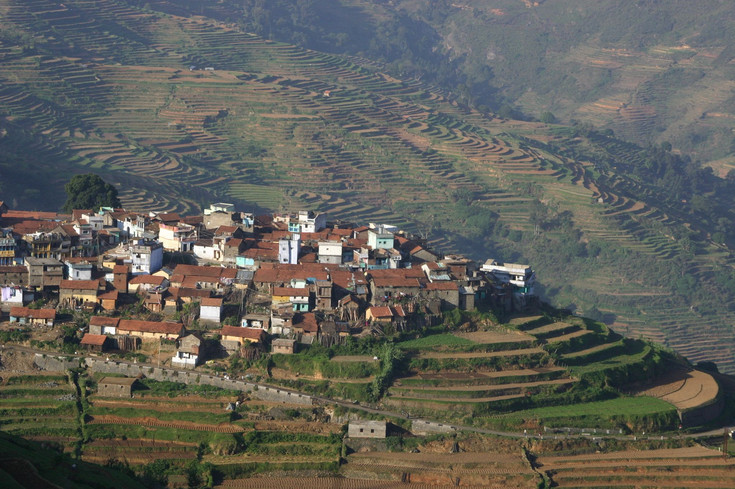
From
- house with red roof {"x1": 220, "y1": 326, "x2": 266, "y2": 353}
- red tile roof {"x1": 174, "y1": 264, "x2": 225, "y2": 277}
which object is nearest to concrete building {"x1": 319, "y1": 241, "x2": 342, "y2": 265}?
red tile roof {"x1": 174, "y1": 264, "x2": 225, "y2": 277}

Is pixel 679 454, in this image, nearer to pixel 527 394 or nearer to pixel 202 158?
pixel 527 394

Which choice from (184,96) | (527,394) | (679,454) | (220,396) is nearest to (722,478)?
(679,454)

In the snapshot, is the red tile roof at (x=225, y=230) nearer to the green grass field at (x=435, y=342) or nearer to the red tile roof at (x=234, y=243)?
the red tile roof at (x=234, y=243)

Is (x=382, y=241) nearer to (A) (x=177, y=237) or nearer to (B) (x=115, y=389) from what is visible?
(A) (x=177, y=237)

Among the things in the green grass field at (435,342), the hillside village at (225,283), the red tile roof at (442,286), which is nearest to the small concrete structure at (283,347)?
the hillside village at (225,283)

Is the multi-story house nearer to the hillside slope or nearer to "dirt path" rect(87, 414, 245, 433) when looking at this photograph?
"dirt path" rect(87, 414, 245, 433)

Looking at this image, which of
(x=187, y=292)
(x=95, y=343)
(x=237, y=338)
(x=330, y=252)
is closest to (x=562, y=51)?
(x=330, y=252)
